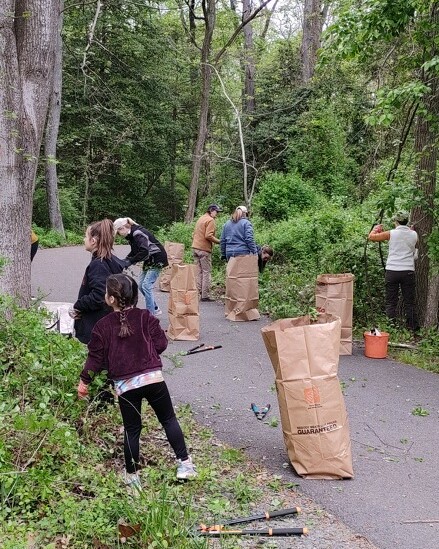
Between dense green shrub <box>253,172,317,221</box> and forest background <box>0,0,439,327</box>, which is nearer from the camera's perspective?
forest background <box>0,0,439,327</box>

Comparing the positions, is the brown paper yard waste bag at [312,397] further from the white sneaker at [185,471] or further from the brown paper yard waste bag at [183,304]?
the brown paper yard waste bag at [183,304]

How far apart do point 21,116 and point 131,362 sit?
367cm

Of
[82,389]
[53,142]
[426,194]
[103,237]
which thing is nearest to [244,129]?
[53,142]

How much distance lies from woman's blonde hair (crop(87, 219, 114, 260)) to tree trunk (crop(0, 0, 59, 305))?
1424 mm

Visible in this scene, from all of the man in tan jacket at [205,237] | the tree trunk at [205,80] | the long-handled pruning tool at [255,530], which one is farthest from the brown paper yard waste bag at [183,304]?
the tree trunk at [205,80]

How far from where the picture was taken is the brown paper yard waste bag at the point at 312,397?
4391 mm

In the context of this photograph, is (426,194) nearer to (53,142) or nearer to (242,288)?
(242,288)

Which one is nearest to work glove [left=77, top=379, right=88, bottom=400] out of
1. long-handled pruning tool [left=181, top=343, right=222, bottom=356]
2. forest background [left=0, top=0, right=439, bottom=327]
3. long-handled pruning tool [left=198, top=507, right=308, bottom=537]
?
long-handled pruning tool [left=198, top=507, right=308, bottom=537]

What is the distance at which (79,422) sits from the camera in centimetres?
461

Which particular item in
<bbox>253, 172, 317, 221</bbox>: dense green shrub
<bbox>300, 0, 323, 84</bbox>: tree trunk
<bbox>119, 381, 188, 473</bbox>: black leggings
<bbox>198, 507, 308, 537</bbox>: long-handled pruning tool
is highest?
<bbox>300, 0, 323, 84</bbox>: tree trunk

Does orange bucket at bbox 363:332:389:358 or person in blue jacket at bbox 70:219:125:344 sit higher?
person in blue jacket at bbox 70:219:125:344

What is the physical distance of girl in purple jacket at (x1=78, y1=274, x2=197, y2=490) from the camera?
416cm

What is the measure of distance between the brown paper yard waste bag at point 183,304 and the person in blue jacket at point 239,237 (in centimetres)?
208

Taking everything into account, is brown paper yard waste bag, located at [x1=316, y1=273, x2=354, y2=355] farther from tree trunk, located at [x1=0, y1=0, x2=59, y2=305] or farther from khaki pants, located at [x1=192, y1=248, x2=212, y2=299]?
khaki pants, located at [x1=192, y1=248, x2=212, y2=299]
